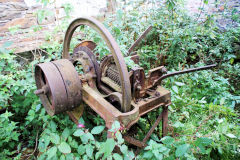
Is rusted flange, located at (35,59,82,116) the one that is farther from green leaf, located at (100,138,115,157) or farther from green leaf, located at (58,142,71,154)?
green leaf, located at (100,138,115,157)

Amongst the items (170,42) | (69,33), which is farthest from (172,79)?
(69,33)

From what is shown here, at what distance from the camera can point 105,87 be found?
2.15 metres


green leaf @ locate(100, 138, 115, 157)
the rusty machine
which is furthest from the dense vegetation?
the rusty machine

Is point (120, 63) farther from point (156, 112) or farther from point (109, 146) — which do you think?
point (156, 112)

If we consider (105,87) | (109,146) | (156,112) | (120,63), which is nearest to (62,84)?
(105,87)

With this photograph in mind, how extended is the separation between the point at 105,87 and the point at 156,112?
818mm

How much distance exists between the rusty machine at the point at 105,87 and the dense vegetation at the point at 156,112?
0.21m

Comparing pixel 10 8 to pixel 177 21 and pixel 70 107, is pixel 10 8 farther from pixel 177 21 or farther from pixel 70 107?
pixel 177 21

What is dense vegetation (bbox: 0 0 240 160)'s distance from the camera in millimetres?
1686

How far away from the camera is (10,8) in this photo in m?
3.13

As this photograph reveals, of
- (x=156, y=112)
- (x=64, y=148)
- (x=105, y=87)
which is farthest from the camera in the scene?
(x=156, y=112)

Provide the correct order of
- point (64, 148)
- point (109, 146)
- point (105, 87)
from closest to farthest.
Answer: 1. point (109, 146)
2. point (64, 148)
3. point (105, 87)

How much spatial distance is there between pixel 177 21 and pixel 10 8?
11.2 feet

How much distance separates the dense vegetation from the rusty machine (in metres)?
0.21
